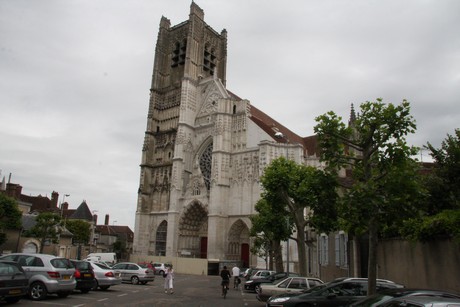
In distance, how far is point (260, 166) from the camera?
120ft

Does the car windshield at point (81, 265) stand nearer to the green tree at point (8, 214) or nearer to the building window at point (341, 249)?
the building window at point (341, 249)

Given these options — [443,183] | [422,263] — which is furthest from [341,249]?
[422,263]

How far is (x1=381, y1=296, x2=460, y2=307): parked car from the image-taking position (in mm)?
4836

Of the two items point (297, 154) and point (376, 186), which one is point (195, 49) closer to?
point (297, 154)

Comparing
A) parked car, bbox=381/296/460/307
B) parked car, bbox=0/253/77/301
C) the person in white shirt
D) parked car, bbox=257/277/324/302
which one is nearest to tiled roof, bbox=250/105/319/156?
the person in white shirt

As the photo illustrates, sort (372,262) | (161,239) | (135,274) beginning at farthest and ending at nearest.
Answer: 1. (161,239)
2. (135,274)
3. (372,262)

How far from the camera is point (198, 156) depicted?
43.5 metres

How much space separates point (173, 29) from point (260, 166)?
93.9 feet

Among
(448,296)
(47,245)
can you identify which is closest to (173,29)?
(47,245)

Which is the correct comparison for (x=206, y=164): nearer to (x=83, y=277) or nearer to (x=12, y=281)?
(x=83, y=277)

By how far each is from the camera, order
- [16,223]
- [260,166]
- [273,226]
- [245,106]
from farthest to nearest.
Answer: [245,106], [260,166], [16,223], [273,226]

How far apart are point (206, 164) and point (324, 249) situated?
2101 centimetres

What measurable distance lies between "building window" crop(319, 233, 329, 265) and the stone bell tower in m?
19.4

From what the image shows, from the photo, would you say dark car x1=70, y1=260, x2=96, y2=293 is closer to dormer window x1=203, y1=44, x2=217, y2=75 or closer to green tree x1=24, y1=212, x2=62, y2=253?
green tree x1=24, y1=212, x2=62, y2=253
